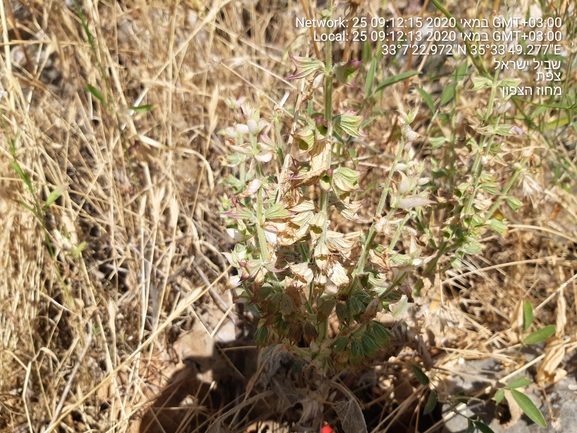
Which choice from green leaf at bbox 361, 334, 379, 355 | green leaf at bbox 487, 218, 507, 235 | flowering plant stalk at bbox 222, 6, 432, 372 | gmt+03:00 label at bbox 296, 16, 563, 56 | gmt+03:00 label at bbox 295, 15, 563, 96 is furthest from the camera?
gmt+03:00 label at bbox 295, 15, 563, 96

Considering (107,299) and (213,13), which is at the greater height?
(213,13)

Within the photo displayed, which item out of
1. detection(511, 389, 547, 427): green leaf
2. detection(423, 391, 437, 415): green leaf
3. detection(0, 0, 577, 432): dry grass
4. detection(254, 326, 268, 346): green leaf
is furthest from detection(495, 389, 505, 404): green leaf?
detection(254, 326, 268, 346): green leaf

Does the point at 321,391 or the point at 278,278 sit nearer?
the point at 278,278

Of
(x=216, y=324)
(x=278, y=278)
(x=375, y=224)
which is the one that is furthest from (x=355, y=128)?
(x=216, y=324)

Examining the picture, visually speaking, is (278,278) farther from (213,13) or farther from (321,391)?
(213,13)

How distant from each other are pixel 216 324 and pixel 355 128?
Answer: 3.80ft

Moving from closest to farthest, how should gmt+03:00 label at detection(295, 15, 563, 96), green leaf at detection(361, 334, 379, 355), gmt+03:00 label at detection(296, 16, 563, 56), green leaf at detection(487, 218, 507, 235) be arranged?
1. green leaf at detection(361, 334, 379, 355)
2. green leaf at detection(487, 218, 507, 235)
3. gmt+03:00 label at detection(296, 16, 563, 56)
4. gmt+03:00 label at detection(295, 15, 563, 96)

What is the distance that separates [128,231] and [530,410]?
1411 millimetres

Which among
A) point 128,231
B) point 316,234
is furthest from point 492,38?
point 128,231

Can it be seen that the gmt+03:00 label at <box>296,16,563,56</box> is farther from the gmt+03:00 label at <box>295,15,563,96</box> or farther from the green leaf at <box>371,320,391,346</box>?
the green leaf at <box>371,320,391,346</box>

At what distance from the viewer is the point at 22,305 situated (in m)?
1.60

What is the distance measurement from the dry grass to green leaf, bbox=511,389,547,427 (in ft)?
1.05

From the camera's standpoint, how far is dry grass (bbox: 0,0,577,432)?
5.22ft

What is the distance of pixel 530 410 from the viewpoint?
1.23 metres
